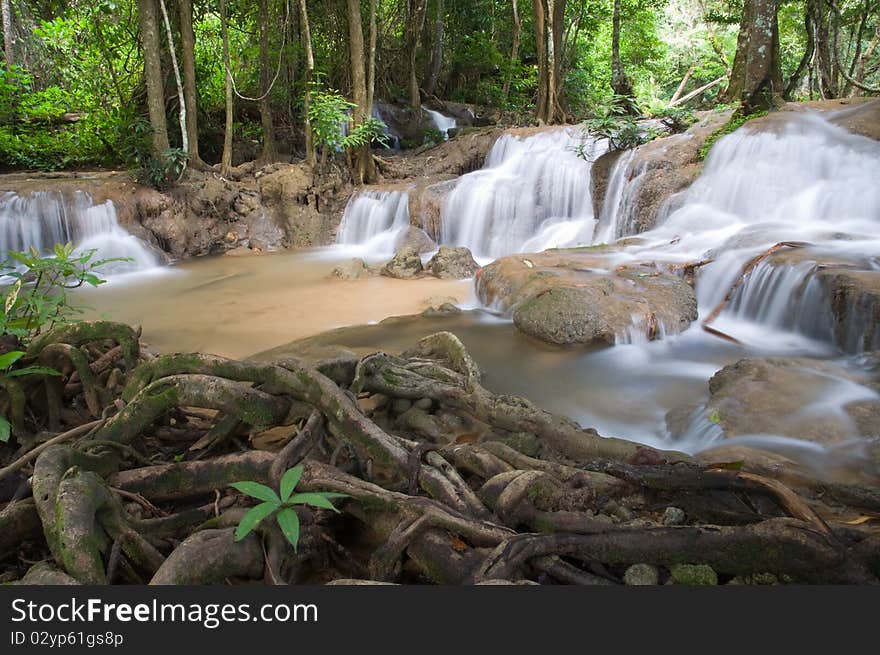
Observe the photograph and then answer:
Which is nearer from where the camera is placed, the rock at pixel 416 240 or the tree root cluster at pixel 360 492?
the tree root cluster at pixel 360 492

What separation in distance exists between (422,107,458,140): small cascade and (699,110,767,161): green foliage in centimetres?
943

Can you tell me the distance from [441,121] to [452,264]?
10420 millimetres

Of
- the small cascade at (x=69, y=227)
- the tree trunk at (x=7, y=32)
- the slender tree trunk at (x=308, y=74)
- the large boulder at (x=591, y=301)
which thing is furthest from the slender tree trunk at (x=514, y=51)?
the tree trunk at (x=7, y=32)

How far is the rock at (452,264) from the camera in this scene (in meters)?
8.95

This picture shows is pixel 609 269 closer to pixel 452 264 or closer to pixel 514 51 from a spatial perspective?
pixel 452 264

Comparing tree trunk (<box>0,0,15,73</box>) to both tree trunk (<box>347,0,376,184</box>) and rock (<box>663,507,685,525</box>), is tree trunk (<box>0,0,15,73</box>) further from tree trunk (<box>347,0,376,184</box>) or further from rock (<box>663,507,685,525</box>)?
→ rock (<box>663,507,685,525</box>)

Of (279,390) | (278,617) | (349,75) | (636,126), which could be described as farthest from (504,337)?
(349,75)

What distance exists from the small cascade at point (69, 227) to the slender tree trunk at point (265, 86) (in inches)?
170

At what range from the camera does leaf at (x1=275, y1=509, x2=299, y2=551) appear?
1573mm

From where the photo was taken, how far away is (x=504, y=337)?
229 inches

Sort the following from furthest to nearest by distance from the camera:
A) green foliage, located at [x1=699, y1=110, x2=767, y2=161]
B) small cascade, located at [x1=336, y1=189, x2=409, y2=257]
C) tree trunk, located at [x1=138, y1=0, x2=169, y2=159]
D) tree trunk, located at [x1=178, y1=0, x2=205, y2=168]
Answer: small cascade, located at [x1=336, y1=189, x2=409, y2=257], tree trunk, located at [x1=178, y1=0, x2=205, y2=168], tree trunk, located at [x1=138, y1=0, x2=169, y2=159], green foliage, located at [x1=699, y1=110, x2=767, y2=161]

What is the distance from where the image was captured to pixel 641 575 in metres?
1.77

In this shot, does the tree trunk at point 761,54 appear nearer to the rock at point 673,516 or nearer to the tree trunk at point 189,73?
the rock at point 673,516

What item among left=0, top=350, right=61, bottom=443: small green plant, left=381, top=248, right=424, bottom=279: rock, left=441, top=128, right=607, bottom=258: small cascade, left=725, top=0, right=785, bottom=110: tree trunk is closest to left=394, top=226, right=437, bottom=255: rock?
left=441, top=128, right=607, bottom=258: small cascade
